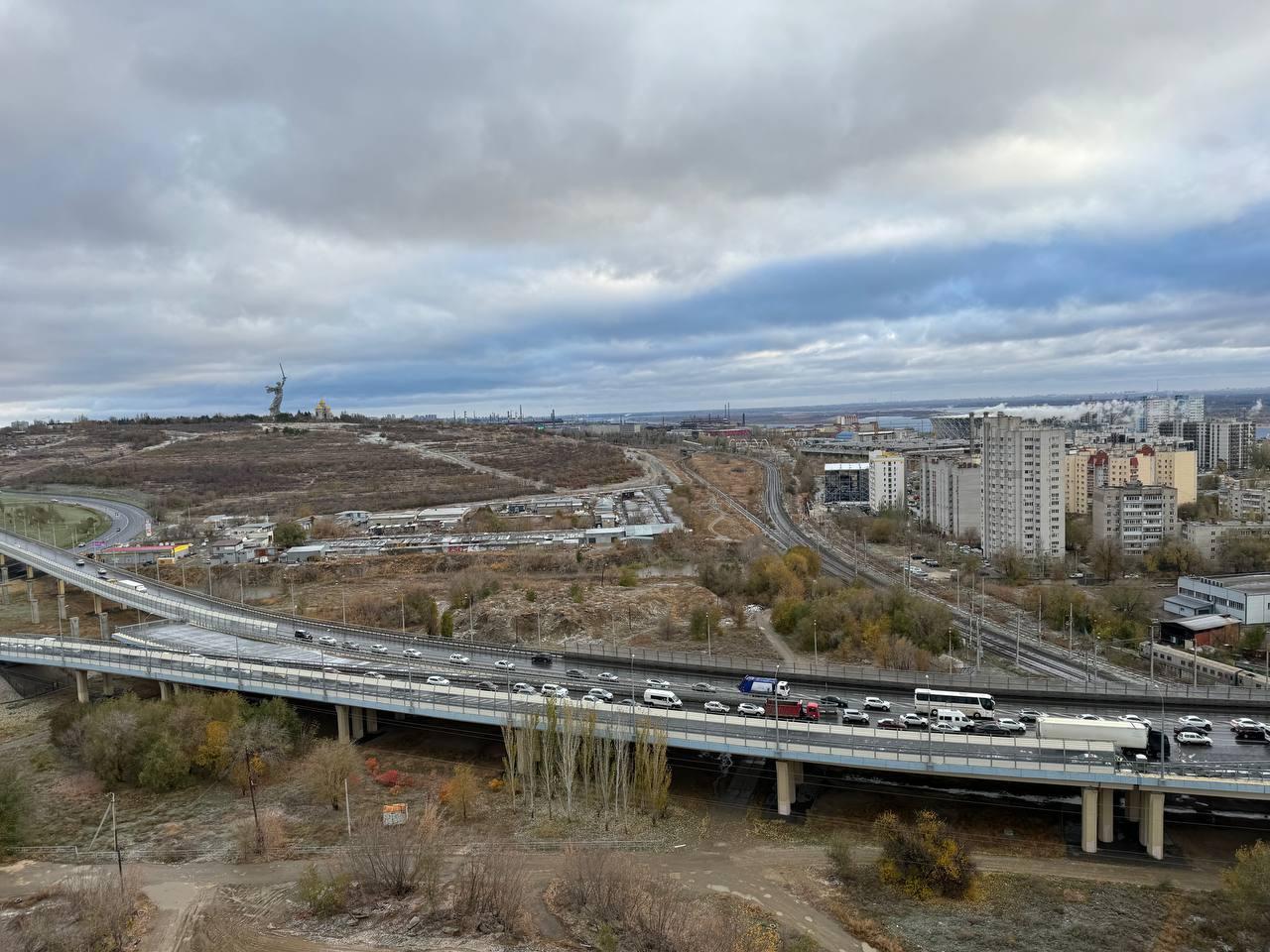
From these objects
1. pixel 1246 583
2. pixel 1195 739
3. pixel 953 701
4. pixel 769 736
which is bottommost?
pixel 1246 583

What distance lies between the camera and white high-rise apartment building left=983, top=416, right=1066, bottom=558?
5466 cm

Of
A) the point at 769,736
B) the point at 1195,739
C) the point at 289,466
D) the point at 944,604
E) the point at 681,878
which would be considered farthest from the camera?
the point at 289,466

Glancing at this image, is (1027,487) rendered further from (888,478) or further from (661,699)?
(661,699)

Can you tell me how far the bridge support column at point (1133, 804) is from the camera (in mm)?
20062

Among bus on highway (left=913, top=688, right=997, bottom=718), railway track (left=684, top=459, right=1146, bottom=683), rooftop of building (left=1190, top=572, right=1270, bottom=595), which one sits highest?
bus on highway (left=913, top=688, right=997, bottom=718)

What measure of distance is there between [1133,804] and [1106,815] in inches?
37.4

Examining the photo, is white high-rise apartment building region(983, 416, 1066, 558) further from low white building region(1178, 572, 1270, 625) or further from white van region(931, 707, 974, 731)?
white van region(931, 707, 974, 731)

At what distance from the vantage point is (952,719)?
74.8 feet

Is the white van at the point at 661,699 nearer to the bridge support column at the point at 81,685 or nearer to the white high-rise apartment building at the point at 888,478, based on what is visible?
the bridge support column at the point at 81,685

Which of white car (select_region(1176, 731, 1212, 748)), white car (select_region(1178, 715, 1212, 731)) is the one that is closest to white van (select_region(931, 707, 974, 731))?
white car (select_region(1176, 731, 1212, 748))

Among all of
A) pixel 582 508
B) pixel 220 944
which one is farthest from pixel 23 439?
pixel 220 944

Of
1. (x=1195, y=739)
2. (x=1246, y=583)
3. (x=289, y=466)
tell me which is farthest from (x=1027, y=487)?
(x=289, y=466)

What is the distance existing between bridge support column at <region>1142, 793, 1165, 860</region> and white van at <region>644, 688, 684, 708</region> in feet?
41.3

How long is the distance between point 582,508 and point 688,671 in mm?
50239
